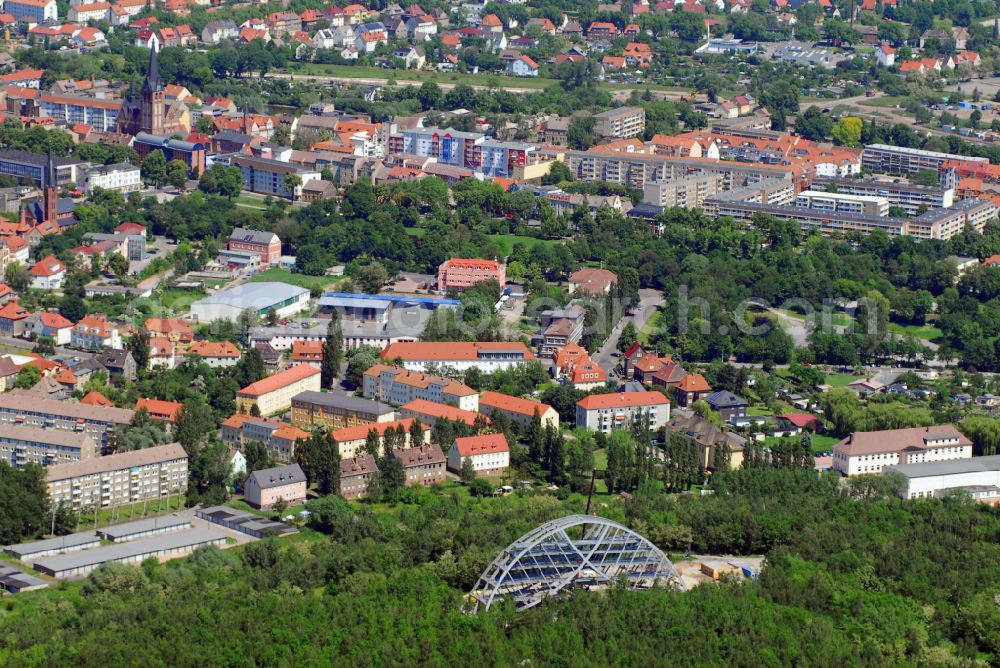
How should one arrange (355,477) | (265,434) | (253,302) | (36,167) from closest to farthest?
(355,477)
(265,434)
(253,302)
(36,167)

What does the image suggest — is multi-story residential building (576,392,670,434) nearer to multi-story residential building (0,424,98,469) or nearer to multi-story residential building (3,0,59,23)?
multi-story residential building (0,424,98,469)

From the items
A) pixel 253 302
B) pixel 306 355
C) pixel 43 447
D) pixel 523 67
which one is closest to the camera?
pixel 43 447

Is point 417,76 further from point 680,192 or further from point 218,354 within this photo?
point 218,354

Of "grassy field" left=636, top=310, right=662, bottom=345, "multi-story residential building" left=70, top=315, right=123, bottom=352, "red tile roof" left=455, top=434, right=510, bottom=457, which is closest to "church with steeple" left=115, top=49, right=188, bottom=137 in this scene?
"multi-story residential building" left=70, top=315, right=123, bottom=352

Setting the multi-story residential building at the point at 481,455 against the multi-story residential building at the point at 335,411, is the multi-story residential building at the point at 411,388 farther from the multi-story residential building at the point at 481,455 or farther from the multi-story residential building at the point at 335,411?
the multi-story residential building at the point at 481,455

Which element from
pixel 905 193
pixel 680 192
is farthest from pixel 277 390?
pixel 905 193

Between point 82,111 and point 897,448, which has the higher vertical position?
point 82,111

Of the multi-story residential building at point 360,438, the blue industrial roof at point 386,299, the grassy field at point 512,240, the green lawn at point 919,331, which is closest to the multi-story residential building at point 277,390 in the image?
the multi-story residential building at point 360,438
